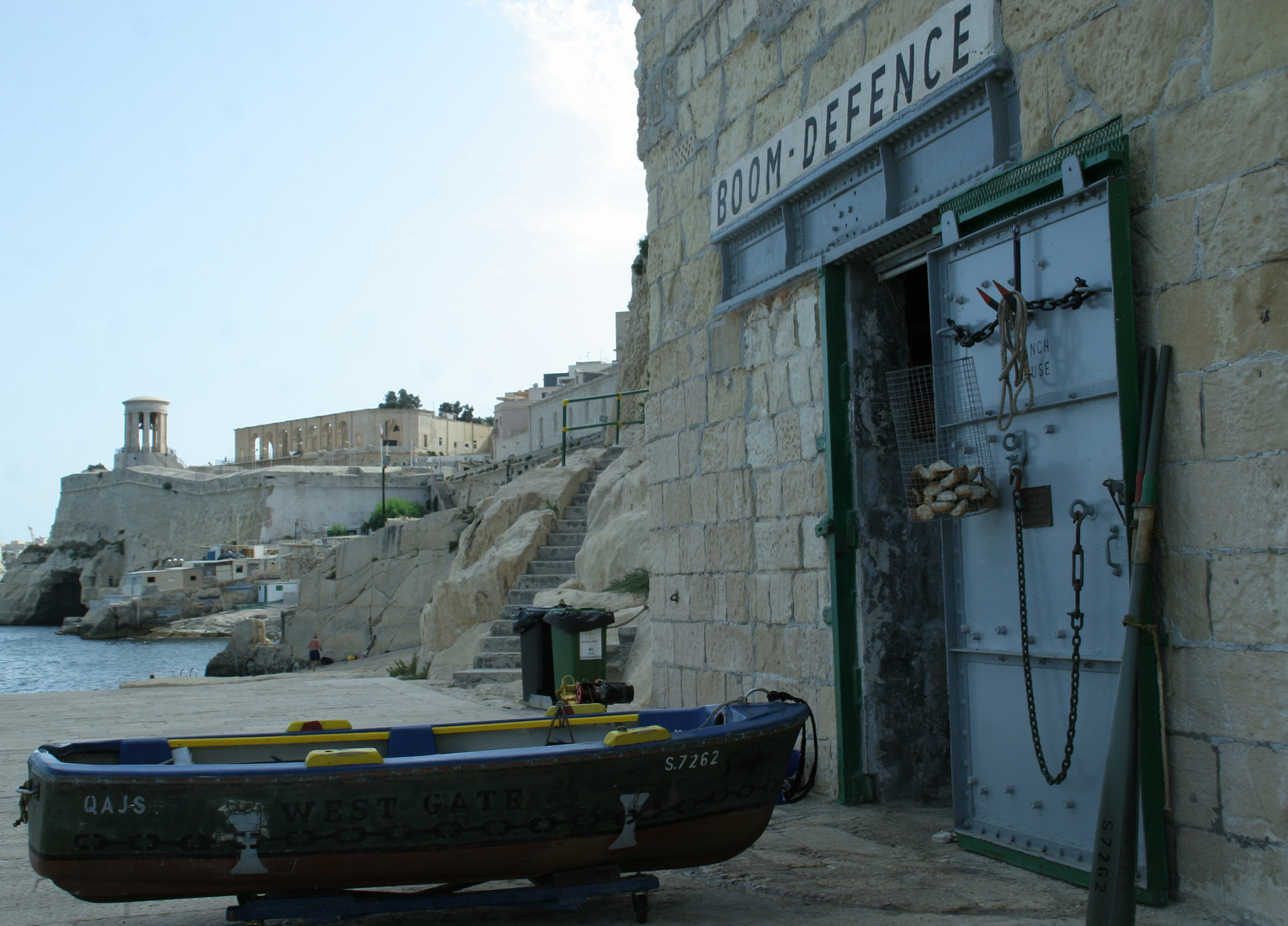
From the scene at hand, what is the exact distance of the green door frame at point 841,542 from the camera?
5.89 meters

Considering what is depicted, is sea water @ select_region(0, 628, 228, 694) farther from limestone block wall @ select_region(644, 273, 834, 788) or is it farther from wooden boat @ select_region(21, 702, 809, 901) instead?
wooden boat @ select_region(21, 702, 809, 901)

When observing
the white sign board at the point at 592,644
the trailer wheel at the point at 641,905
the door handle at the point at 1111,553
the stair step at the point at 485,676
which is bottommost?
the stair step at the point at 485,676

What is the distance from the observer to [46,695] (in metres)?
13.2

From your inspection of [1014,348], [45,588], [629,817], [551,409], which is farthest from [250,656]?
[45,588]

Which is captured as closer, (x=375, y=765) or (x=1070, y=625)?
(x=375, y=765)

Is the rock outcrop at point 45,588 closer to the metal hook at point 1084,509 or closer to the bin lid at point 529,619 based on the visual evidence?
the bin lid at point 529,619

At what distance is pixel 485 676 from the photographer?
12461mm

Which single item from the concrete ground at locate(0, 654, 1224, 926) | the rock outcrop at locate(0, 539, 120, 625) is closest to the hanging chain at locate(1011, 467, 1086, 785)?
the concrete ground at locate(0, 654, 1224, 926)

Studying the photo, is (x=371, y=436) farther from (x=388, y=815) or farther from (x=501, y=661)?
(x=388, y=815)

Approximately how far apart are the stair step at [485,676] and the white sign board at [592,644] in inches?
120

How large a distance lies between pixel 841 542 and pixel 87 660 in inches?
2242

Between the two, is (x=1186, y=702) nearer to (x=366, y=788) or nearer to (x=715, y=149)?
(x=366, y=788)

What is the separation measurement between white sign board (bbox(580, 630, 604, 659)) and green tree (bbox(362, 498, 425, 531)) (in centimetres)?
5760

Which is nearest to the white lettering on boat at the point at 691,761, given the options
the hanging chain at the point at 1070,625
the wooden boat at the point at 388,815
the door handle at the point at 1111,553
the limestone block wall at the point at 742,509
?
the wooden boat at the point at 388,815
